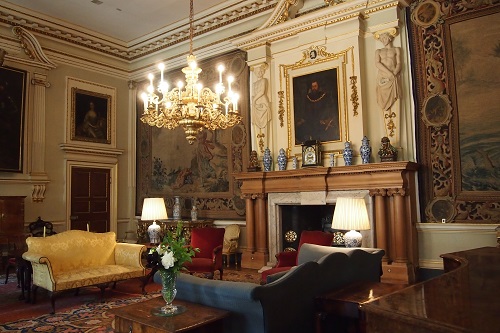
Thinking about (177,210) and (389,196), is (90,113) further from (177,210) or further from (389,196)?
(389,196)

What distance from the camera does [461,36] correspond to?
5918 millimetres

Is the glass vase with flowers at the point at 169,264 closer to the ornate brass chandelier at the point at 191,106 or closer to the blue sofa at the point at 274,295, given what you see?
the blue sofa at the point at 274,295

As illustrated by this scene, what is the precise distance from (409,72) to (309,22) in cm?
192

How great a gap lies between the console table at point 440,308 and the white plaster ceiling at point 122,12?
754cm

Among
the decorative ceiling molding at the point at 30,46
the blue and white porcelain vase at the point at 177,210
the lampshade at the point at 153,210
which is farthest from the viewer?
the blue and white porcelain vase at the point at 177,210

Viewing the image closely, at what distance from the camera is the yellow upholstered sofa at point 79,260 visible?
16.0ft

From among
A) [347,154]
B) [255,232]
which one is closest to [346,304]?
[347,154]

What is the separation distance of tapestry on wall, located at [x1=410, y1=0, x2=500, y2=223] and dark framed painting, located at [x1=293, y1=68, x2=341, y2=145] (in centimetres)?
133

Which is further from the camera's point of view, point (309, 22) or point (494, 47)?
point (309, 22)

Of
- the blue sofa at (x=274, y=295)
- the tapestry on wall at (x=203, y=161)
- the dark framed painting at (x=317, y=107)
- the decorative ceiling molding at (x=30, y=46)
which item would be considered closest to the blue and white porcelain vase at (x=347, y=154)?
the dark framed painting at (x=317, y=107)

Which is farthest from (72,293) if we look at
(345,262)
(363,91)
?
(363,91)

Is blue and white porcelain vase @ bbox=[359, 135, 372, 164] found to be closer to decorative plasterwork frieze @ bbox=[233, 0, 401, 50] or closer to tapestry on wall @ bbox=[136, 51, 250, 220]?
decorative plasterwork frieze @ bbox=[233, 0, 401, 50]

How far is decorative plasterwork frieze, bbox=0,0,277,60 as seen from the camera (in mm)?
8195

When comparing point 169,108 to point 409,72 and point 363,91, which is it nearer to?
point 363,91
